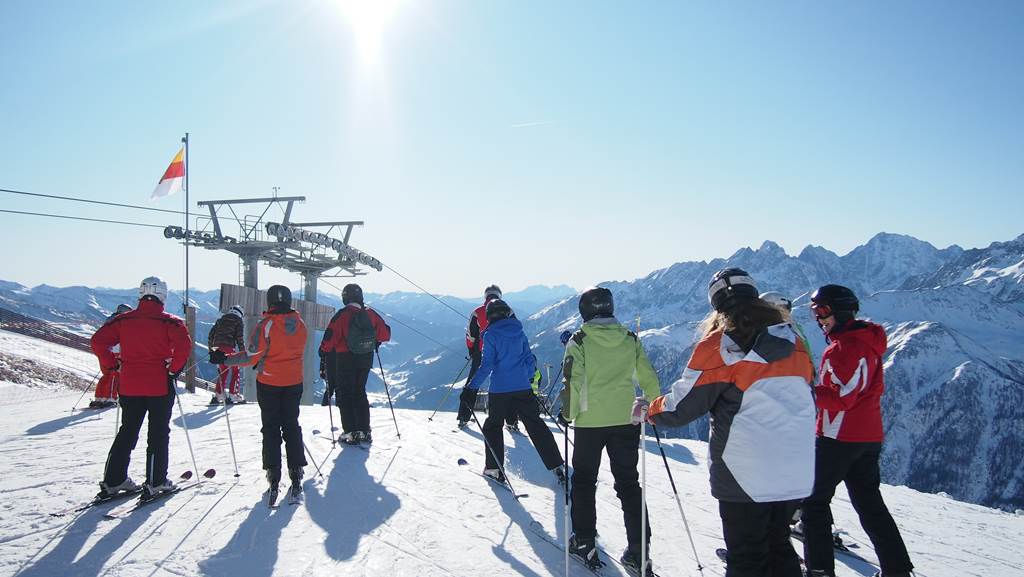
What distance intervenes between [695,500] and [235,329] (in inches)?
385

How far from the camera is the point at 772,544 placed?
3.61m

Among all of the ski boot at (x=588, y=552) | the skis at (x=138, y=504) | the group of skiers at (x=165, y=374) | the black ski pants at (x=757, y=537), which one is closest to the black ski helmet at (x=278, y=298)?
the group of skiers at (x=165, y=374)

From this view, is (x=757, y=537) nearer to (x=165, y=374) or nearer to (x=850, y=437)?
(x=850, y=437)

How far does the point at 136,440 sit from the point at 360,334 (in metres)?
3.11

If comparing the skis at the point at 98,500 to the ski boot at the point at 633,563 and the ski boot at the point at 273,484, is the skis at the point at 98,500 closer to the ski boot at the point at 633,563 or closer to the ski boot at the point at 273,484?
the ski boot at the point at 273,484

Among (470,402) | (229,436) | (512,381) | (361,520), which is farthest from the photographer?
(470,402)

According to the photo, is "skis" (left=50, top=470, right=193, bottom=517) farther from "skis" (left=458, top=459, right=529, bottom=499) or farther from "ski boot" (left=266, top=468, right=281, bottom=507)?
"skis" (left=458, top=459, right=529, bottom=499)

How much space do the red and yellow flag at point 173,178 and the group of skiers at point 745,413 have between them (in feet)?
64.8

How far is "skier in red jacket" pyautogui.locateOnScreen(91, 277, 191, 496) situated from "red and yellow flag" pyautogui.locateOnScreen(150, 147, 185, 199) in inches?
711

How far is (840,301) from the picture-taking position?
461 cm

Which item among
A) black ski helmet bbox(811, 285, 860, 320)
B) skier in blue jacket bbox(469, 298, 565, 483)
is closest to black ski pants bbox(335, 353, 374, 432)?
skier in blue jacket bbox(469, 298, 565, 483)

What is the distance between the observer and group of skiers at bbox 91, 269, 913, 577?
3398 millimetres

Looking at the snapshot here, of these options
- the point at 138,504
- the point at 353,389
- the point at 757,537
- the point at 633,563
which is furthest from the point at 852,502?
the point at 138,504

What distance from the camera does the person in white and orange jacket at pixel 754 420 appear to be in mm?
3359
